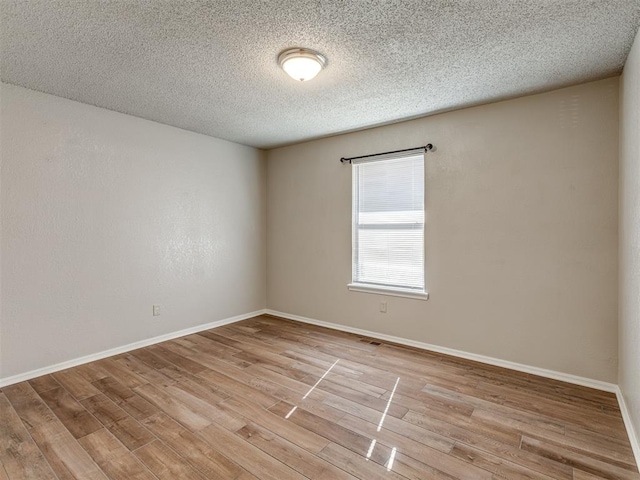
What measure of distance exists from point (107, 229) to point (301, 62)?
259cm

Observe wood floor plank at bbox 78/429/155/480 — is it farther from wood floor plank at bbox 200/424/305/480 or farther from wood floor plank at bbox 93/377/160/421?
wood floor plank at bbox 200/424/305/480

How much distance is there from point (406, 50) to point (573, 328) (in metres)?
2.61

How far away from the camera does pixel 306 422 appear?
226 cm

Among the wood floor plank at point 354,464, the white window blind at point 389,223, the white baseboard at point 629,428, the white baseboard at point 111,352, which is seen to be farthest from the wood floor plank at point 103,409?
the white baseboard at point 629,428

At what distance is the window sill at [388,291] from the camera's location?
3681mm

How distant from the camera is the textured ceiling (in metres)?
1.91

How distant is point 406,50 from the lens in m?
2.33

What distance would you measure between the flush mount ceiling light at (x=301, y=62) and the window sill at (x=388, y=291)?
8.00ft

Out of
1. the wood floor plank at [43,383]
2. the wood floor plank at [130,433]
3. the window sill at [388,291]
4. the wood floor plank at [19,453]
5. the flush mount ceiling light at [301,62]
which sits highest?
the flush mount ceiling light at [301,62]

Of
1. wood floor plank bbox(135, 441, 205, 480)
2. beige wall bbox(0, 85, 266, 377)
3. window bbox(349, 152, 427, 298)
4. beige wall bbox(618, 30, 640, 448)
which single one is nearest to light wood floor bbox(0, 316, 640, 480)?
wood floor plank bbox(135, 441, 205, 480)

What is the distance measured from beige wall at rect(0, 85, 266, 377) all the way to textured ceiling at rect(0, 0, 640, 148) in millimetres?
412

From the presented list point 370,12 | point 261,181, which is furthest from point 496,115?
point 261,181

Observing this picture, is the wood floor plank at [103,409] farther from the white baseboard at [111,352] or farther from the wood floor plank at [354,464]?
the wood floor plank at [354,464]

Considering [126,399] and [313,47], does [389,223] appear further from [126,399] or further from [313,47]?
[126,399]
